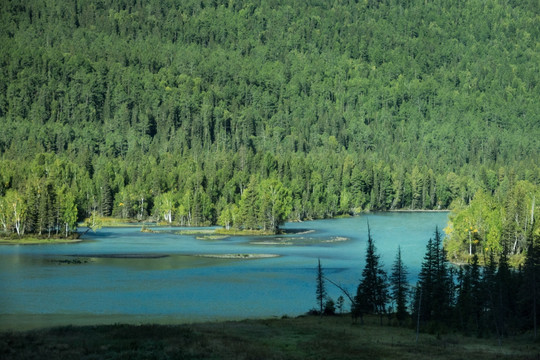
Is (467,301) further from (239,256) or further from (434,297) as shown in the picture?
(239,256)

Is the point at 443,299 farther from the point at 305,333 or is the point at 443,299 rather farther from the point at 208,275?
the point at 208,275

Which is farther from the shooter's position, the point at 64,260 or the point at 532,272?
the point at 64,260

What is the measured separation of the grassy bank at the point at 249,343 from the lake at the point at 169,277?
14.1 m

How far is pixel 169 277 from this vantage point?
11406cm

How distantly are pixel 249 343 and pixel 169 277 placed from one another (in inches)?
2237

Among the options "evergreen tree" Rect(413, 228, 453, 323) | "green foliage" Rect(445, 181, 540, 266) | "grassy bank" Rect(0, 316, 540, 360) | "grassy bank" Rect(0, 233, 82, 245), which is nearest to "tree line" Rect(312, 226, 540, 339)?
"evergreen tree" Rect(413, 228, 453, 323)

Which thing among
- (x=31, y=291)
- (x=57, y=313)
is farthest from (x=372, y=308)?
(x=31, y=291)

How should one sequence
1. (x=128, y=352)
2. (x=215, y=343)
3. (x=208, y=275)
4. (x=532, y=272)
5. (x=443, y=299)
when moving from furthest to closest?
1. (x=208, y=275)
2. (x=443, y=299)
3. (x=532, y=272)
4. (x=215, y=343)
5. (x=128, y=352)

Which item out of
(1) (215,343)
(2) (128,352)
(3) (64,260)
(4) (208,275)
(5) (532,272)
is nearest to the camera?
(2) (128,352)

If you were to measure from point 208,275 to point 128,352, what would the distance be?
206 ft

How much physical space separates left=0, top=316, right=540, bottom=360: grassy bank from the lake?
14.1 meters

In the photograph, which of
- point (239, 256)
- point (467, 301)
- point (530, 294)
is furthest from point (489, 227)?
point (530, 294)

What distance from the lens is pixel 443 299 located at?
81.8 meters

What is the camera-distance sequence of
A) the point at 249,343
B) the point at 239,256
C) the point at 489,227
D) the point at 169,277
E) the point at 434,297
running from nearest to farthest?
1. the point at 249,343
2. the point at 434,297
3. the point at 169,277
4. the point at 489,227
5. the point at 239,256
